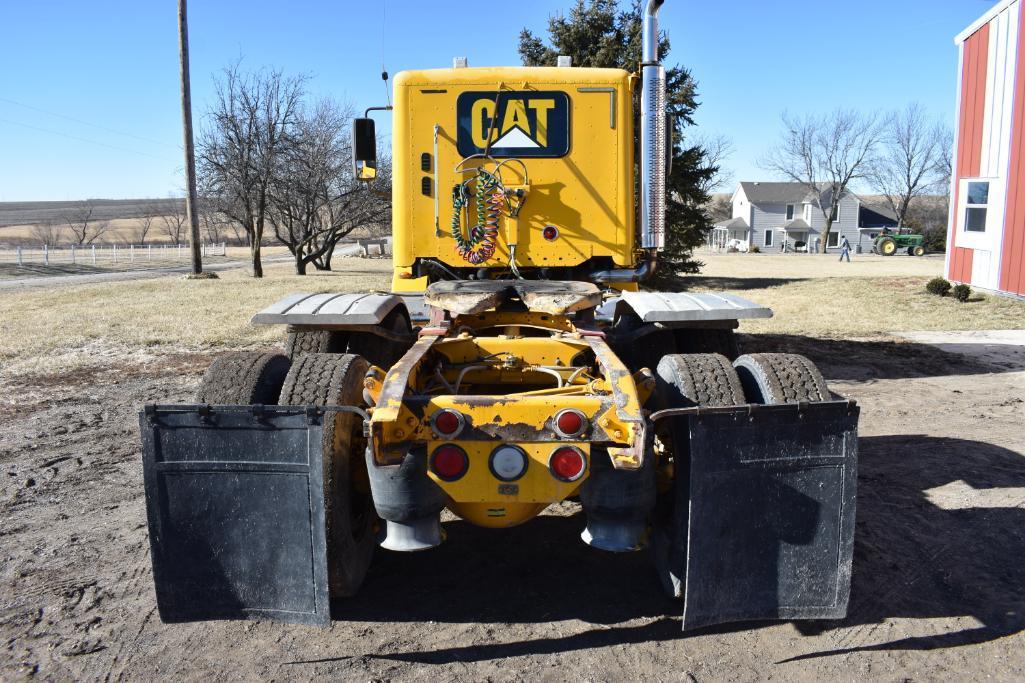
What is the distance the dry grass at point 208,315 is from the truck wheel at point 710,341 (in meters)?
7.19

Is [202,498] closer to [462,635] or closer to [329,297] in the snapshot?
[462,635]

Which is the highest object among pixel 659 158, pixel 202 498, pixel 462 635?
pixel 659 158

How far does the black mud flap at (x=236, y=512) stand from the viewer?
3.37m

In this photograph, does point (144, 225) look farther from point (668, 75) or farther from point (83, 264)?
point (668, 75)

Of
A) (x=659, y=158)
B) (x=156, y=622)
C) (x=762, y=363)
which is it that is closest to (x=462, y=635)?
(x=156, y=622)

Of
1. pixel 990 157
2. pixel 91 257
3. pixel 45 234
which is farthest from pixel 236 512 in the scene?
pixel 45 234

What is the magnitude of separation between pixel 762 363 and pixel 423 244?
9.17 feet

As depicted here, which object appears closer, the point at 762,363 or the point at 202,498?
the point at 202,498

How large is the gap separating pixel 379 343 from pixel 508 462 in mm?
2615

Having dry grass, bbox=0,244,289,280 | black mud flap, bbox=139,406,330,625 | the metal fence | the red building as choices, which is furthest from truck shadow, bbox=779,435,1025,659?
the metal fence

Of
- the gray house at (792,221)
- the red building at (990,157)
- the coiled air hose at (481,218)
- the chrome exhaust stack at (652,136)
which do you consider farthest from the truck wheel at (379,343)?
the gray house at (792,221)

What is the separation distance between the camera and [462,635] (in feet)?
12.2

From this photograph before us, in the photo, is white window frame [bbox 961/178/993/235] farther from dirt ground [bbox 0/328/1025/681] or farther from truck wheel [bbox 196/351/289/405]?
truck wheel [bbox 196/351/289/405]

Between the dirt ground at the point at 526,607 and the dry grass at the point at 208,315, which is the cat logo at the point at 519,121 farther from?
the dry grass at the point at 208,315
